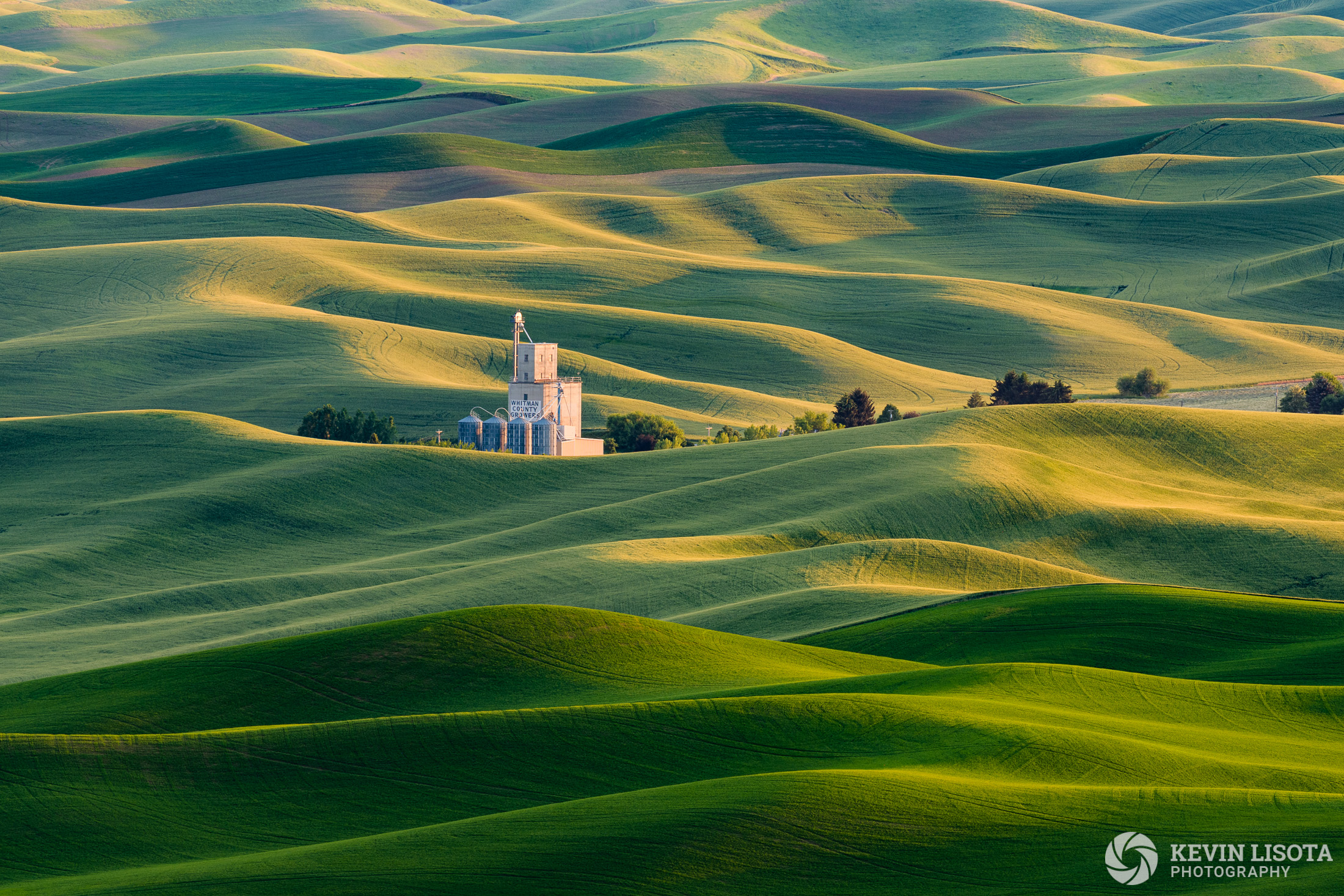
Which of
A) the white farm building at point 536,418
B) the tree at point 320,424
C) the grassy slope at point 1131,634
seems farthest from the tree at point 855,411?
the grassy slope at point 1131,634

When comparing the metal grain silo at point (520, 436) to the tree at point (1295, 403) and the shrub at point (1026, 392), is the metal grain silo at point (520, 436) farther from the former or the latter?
the tree at point (1295, 403)

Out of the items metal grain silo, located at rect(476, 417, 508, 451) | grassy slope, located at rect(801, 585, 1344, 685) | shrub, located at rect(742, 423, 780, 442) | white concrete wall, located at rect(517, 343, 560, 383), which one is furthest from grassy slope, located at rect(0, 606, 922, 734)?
white concrete wall, located at rect(517, 343, 560, 383)

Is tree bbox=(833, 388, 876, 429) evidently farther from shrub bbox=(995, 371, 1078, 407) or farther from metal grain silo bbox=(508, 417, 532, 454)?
metal grain silo bbox=(508, 417, 532, 454)

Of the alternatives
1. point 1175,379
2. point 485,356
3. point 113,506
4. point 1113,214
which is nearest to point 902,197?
point 1113,214

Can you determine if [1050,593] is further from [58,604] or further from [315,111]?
[315,111]

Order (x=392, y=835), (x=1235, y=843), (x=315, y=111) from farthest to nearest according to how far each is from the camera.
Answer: (x=315, y=111) → (x=392, y=835) → (x=1235, y=843)

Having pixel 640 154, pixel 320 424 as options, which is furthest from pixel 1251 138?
pixel 320 424
